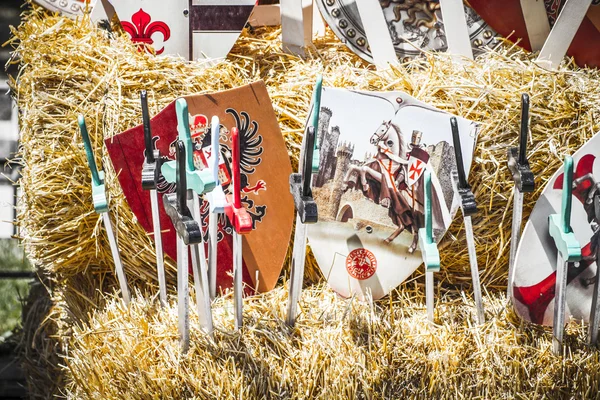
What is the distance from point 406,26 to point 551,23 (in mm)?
339

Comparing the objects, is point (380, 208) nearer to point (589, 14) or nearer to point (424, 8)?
point (424, 8)

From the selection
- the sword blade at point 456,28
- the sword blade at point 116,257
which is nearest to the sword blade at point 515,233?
the sword blade at point 456,28

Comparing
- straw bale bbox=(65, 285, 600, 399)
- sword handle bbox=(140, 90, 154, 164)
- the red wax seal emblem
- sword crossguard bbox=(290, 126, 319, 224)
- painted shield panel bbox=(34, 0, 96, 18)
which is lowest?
straw bale bbox=(65, 285, 600, 399)

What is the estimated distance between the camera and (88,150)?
142 centimetres

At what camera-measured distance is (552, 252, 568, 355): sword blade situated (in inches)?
54.6

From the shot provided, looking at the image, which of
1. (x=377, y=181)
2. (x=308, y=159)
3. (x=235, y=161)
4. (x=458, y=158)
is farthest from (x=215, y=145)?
(x=458, y=158)

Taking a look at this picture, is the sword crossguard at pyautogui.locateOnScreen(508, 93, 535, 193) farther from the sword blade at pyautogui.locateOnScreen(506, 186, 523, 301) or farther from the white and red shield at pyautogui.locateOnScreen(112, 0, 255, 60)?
the white and red shield at pyautogui.locateOnScreen(112, 0, 255, 60)

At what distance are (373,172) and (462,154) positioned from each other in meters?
0.19

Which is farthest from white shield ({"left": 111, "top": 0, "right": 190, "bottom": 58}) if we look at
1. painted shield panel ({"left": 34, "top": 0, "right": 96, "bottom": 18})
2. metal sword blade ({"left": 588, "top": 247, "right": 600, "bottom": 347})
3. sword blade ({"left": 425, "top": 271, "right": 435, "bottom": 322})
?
metal sword blade ({"left": 588, "top": 247, "right": 600, "bottom": 347})

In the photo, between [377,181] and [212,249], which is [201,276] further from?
[377,181]

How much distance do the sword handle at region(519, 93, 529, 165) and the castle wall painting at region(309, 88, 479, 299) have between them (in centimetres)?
11

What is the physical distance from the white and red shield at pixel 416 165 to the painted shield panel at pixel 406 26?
0.31 meters

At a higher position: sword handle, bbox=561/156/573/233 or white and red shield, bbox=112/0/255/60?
white and red shield, bbox=112/0/255/60

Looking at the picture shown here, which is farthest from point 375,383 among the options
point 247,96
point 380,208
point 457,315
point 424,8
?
point 424,8
